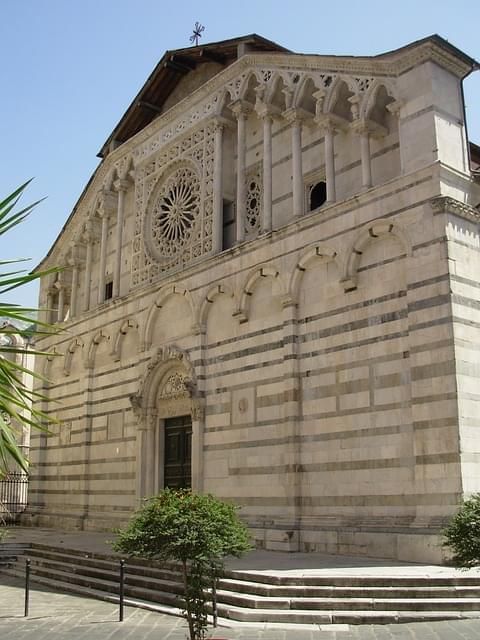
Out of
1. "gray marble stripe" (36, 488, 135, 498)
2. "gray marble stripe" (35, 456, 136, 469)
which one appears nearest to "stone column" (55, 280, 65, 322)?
"gray marble stripe" (35, 456, 136, 469)

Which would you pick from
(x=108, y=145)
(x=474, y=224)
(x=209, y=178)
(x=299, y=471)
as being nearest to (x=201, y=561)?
(x=299, y=471)

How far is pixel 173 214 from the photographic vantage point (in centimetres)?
2077

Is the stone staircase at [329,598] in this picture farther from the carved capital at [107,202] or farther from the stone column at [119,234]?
the carved capital at [107,202]

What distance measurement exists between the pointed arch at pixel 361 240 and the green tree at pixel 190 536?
21.6ft

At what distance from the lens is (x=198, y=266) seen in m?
18.8

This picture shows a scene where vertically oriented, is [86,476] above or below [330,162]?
below

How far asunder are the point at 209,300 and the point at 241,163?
12.0 ft

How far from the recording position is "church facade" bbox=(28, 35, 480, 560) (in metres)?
13.0

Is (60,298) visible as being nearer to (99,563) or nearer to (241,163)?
(241,163)

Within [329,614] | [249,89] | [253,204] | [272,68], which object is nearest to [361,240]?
[253,204]

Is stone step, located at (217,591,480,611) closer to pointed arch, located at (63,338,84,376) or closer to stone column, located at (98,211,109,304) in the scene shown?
stone column, located at (98,211,109,304)

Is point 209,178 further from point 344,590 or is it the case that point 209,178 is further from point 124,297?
point 344,590

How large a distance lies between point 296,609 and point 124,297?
13246mm

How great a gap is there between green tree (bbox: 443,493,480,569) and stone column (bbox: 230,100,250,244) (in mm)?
10523
